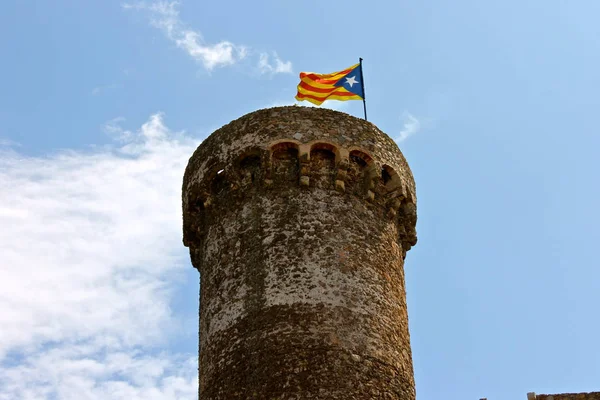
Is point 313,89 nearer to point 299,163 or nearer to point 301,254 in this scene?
point 299,163

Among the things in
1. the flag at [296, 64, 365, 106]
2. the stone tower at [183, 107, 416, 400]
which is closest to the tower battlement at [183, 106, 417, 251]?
the stone tower at [183, 107, 416, 400]

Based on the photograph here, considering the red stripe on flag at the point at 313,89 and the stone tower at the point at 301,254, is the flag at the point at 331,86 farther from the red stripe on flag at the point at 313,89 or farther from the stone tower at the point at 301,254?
the stone tower at the point at 301,254

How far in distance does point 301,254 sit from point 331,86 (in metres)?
4.84

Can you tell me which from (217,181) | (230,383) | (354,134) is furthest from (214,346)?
(354,134)

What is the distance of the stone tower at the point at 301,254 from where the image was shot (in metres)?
13.2

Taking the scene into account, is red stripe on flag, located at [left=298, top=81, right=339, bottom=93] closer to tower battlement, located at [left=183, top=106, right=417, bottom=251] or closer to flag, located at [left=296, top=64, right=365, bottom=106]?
flag, located at [left=296, top=64, right=365, bottom=106]

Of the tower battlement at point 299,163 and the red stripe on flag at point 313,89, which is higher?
the red stripe on flag at point 313,89

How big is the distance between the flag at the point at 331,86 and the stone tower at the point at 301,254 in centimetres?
202

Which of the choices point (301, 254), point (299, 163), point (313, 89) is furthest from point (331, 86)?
point (301, 254)

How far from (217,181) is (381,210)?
105 inches

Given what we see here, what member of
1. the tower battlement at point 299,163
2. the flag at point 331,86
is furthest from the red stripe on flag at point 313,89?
the tower battlement at point 299,163

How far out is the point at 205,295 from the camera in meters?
15.0

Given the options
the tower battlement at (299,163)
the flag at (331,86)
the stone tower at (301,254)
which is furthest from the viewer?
the flag at (331,86)

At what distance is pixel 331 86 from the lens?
17.9 metres
